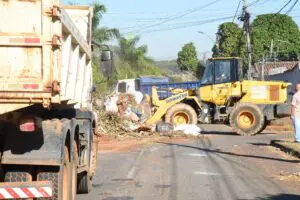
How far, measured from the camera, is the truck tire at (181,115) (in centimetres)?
2764

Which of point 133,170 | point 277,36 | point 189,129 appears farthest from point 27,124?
Answer: point 277,36

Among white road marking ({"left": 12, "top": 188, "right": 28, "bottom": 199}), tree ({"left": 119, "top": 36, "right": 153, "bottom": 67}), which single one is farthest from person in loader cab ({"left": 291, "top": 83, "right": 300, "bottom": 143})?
tree ({"left": 119, "top": 36, "right": 153, "bottom": 67})

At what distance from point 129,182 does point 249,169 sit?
352cm

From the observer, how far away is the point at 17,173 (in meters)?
7.50

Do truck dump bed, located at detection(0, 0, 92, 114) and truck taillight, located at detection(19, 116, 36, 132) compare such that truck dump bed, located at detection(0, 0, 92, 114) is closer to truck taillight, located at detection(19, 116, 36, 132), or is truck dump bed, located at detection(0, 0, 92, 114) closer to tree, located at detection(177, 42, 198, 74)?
truck taillight, located at detection(19, 116, 36, 132)

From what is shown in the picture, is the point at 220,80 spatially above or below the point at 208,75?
below

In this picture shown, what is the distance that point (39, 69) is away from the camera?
6883mm

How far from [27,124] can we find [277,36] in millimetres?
74401

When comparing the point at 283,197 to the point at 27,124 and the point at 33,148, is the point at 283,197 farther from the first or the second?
the point at 27,124

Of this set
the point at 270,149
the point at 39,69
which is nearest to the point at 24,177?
the point at 39,69

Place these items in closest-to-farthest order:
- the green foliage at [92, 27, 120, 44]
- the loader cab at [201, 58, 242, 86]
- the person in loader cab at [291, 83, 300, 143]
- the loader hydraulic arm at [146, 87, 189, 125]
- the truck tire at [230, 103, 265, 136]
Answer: the person in loader cab at [291, 83, 300, 143] → the truck tire at [230, 103, 265, 136] → the loader cab at [201, 58, 242, 86] → the loader hydraulic arm at [146, 87, 189, 125] → the green foliage at [92, 27, 120, 44]

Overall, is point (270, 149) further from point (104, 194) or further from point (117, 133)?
point (104, 194)

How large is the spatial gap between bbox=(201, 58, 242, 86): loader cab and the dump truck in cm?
1945

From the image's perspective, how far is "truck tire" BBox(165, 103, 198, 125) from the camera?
27.6 meters
